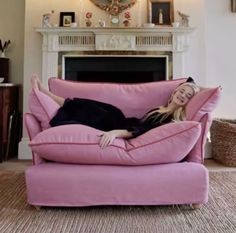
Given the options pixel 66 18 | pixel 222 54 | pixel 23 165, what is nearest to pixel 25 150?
pixel 23 165

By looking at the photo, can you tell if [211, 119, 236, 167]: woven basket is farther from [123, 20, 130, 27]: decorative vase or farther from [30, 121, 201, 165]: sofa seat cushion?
[30, 121, 201, 165]: sofa seat cushion

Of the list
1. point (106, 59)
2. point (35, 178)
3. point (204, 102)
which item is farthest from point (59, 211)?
point (106, 59)

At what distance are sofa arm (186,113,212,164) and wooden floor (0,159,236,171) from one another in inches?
49.4

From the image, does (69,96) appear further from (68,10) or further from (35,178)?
(68,10)

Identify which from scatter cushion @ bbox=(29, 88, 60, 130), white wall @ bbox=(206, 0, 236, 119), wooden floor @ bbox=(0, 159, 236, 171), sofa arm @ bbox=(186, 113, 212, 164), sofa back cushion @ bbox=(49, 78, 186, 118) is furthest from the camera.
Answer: white wall @ bbox=(206, 0, 236, 119)

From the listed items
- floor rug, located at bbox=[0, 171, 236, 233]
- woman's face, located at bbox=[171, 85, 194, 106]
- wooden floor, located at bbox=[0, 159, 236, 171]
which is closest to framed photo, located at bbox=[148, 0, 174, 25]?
wooden floor, located at bbox=[0, 159, 236, 171]

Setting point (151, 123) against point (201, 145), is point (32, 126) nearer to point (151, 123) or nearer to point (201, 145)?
point (151, 123)

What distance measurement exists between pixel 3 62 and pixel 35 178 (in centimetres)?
241

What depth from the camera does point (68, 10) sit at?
3947 millimetres

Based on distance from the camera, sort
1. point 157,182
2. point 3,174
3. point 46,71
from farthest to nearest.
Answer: point 46,71 < point 3,174 < point 157,182

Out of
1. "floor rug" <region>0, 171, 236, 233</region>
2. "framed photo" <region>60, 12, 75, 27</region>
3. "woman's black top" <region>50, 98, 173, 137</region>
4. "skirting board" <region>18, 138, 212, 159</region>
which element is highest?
"framed photo" <region>60, 12, 75, 27</region>

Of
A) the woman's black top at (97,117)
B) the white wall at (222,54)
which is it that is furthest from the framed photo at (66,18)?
the woman's black top at (97,117)

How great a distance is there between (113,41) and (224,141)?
1.63m

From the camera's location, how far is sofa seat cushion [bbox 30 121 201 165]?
2029 millimetres
